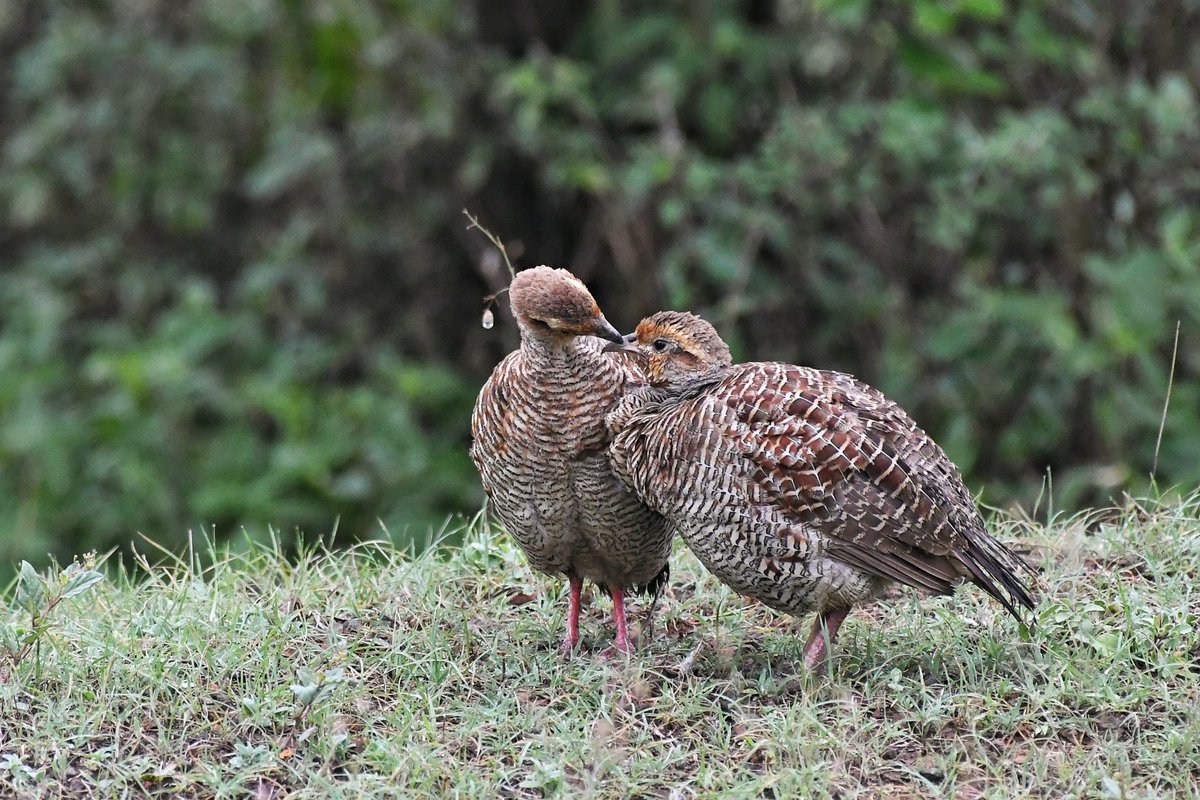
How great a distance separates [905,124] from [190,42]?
465cm

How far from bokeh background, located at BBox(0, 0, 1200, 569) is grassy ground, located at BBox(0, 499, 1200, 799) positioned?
2.25 metres

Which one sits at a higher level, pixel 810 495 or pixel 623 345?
pixel 623 345

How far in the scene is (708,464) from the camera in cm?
401

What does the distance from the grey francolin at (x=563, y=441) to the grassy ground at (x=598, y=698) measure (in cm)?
34

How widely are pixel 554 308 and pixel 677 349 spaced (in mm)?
424

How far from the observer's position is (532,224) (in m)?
8.55

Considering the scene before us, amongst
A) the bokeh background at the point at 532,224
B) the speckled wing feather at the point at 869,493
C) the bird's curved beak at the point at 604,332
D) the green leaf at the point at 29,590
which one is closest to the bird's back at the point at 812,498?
the speckled wing feather at the point at 869,493

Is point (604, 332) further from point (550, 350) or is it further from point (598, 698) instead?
point (598, 698)

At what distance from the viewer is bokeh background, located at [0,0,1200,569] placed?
7.26 m

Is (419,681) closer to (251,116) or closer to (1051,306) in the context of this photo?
(1051,306)

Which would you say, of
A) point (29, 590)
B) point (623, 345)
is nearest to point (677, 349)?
point (623, 345)

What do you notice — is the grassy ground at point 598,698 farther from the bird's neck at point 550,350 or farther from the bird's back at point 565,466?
the bird's neck at point 550,350

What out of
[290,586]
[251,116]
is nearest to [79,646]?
[290,586]

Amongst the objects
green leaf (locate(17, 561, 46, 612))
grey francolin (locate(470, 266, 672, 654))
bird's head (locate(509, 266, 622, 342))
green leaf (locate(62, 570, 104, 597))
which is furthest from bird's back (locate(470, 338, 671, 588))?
green leaf (locate(17, 561, 46, 612))
